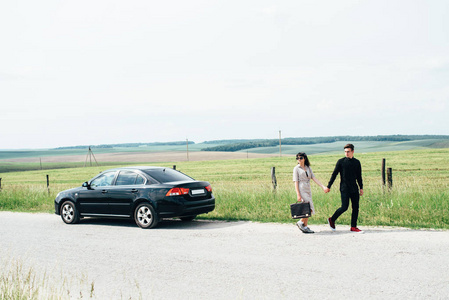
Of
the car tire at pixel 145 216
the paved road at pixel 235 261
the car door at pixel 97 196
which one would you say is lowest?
the paved road at pixel 235 261

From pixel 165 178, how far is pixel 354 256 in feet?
17.7

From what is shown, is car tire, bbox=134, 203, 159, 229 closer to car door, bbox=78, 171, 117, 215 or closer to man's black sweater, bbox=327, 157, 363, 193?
car door, bbox=78, 171, 117, 215

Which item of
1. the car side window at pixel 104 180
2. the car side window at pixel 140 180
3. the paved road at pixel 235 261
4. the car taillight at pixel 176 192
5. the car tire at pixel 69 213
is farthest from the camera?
the car tire at pixel 69 213

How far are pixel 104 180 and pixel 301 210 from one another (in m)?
5.41

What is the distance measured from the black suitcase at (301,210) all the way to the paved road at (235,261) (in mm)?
401

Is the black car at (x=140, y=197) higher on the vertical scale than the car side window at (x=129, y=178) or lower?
lower

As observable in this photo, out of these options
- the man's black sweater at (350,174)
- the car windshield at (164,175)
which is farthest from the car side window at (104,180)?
the man's black sweater at (350,174)

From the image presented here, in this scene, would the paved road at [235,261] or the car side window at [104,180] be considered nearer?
the paved road at [235,261]

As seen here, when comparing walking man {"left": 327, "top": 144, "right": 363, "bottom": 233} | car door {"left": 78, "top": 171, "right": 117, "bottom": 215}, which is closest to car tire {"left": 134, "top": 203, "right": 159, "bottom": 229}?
car door {"left": 78, "top": 171, "right": 117, "bottom": 215}

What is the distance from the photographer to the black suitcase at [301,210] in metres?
8.80

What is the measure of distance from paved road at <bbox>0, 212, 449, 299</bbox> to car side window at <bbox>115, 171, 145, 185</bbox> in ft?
4.19

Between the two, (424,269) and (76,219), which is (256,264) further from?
(76,219)

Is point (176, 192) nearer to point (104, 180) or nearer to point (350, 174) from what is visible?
point (104, 180)

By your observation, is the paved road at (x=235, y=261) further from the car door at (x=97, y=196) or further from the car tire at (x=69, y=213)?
the car tire at (x=69, y=213)
